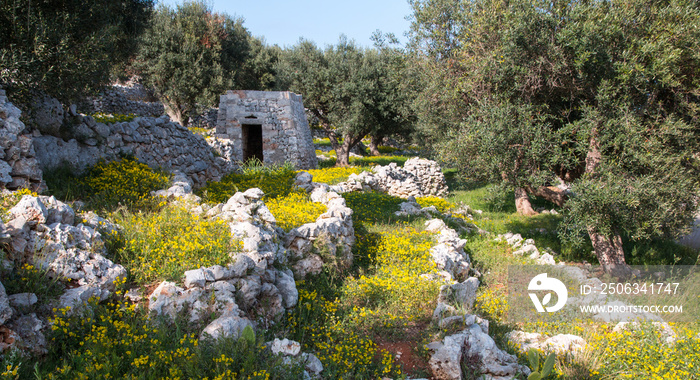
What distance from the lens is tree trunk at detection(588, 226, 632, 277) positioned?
29.9 ft

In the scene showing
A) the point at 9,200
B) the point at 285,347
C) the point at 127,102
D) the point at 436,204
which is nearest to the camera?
the point at 285,347

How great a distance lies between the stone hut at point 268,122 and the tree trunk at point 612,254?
12.5 m

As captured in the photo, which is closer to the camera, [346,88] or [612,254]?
[612,254]

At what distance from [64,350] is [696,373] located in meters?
6.80

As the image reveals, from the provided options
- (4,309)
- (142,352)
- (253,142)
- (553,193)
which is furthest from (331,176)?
(4,309)

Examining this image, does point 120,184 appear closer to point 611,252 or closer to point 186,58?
point 611,252

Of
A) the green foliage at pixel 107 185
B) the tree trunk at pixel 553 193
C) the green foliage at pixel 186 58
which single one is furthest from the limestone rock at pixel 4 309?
the green foliage at pixel 186 58

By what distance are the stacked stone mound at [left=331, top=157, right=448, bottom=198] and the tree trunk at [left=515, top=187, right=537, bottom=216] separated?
3899 millimetres

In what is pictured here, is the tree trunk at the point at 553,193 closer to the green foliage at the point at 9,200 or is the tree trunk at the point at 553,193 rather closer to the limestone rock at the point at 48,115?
the green foliage at the point at 9,200

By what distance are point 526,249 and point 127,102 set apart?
2353 cm

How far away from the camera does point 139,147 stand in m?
10.1

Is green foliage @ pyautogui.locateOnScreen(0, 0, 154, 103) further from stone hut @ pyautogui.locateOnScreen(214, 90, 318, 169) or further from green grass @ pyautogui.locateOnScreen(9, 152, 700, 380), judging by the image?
stone hut @ pyautogui.locateOnScreen(214, 90, 318, 169)

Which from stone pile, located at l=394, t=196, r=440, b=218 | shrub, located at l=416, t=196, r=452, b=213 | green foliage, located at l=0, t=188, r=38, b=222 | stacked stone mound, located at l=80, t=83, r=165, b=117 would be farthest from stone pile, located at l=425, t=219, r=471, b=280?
stacked stone mound, located at l=80, t=83, r=165, b=117

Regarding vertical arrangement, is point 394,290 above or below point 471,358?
above
